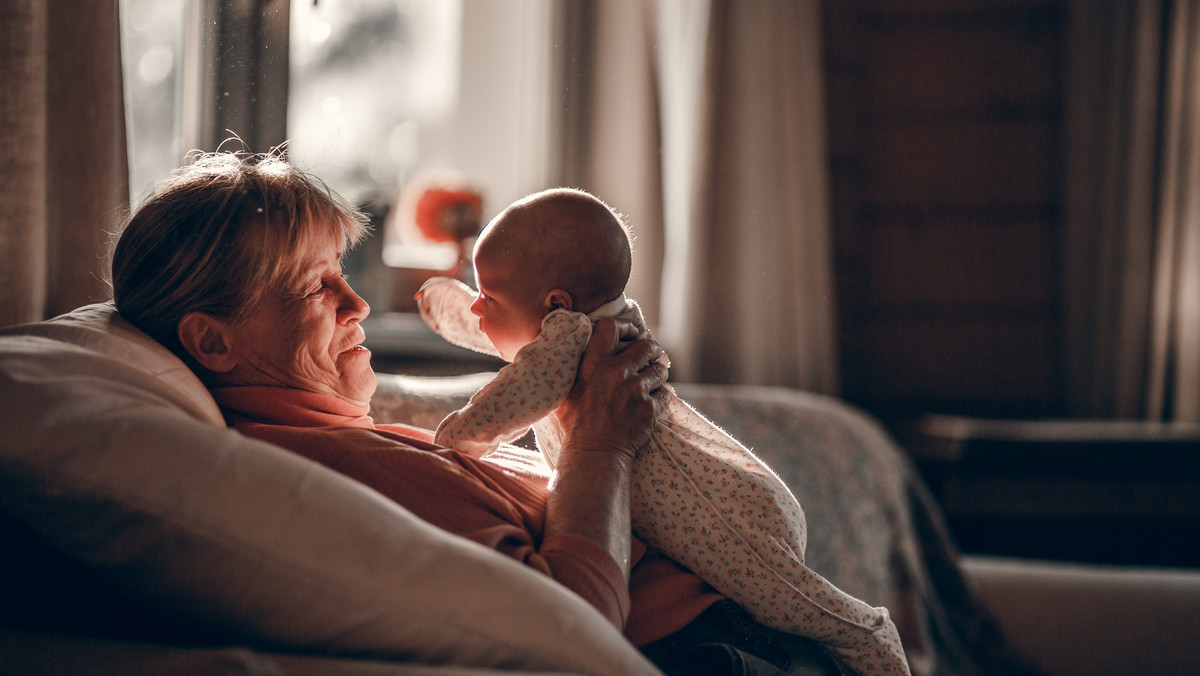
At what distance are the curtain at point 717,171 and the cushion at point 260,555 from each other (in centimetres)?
197

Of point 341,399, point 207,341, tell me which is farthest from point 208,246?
point 341,399

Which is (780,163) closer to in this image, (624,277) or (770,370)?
(770,370)

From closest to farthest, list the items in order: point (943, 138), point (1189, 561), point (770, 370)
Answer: point (1189, 561) < point (770, 370) < point (943, 138)

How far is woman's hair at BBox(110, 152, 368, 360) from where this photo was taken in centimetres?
102

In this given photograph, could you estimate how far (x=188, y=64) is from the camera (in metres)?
1.32

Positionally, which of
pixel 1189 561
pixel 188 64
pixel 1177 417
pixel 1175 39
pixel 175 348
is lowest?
pixel 1189 561

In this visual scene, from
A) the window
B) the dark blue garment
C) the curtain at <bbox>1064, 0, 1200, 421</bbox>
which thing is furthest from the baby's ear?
the curtain at <bbox>1064, 0, 1200, 421</bbox>

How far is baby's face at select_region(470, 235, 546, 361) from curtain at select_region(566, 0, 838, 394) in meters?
1.50

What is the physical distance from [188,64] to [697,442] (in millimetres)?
935

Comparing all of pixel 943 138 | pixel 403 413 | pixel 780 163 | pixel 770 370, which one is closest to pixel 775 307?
pixel 770 370

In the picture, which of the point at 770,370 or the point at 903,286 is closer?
the point at 770,370

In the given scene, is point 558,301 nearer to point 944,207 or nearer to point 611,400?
point 611,400

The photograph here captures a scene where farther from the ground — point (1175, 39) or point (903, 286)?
point (1175, 39)

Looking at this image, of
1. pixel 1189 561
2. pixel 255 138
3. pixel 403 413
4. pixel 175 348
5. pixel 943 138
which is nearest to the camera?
pixel 175 348
